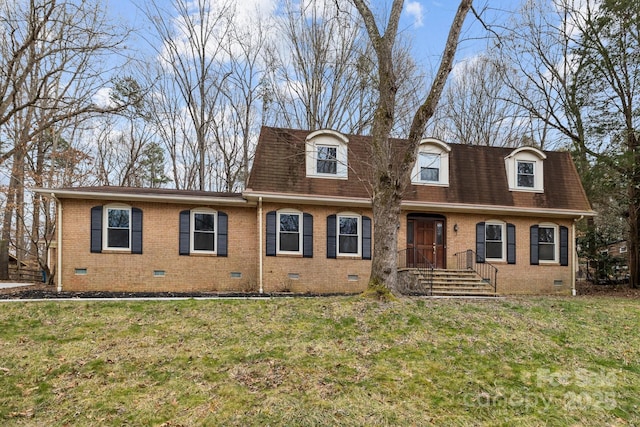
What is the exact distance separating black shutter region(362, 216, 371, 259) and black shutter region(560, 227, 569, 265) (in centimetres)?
723

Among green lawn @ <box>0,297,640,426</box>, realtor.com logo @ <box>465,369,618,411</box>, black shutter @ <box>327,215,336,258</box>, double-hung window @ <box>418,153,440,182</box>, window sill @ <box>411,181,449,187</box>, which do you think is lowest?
realtor.com logo @ <box>465,369,618,411</box>

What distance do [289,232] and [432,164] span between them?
5593 mm

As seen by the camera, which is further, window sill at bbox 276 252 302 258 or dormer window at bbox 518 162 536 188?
dormer window at bbox 518 162 536 188

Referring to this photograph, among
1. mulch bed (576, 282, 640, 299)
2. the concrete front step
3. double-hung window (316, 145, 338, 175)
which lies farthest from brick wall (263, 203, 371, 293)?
mulch bed (576, 282, 640, 299)

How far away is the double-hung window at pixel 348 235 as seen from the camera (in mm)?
12844

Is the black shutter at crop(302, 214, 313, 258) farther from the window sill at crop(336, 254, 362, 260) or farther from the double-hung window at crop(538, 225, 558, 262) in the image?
the double-hung window at crop(538, 225, 558, 262)

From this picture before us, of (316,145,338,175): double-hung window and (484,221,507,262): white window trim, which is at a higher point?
(316,145,338,175): double-hung window

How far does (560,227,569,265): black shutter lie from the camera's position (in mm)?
14117

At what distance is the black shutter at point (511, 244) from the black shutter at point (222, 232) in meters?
9.73

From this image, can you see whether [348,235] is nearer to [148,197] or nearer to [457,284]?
[457,284]

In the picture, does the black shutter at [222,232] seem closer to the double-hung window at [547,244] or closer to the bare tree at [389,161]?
the bare tree at [389,161]

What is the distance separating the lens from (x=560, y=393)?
4645 millimetres

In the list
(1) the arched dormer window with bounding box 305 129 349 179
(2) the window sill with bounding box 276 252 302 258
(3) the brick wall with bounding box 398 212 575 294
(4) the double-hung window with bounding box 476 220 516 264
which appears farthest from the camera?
(4) the double-hung window with bounding box 476 220 516 264

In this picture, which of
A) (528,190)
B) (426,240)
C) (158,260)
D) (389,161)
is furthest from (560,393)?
(528,190)
